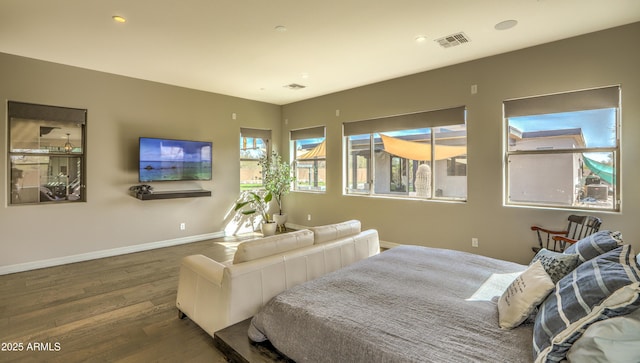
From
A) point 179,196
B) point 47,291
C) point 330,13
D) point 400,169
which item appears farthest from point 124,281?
point 400,169

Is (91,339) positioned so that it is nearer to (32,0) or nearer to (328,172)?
(32,0)

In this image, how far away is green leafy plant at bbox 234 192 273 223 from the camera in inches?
257

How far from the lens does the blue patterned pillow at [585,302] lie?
1143 millimetres

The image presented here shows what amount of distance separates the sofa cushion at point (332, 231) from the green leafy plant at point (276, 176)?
3605 mm

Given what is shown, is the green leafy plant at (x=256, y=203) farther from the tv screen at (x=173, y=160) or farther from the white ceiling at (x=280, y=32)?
the white ceiling at (x=280, y=32)

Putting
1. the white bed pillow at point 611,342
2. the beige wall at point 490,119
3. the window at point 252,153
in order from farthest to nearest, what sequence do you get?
the window at point 252,153, the beige wall at point 490,119, the white bed pillow at point 611,342

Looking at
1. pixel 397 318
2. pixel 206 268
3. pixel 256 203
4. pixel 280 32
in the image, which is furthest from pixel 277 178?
pixel 397 318

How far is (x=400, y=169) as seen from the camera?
17.8ft

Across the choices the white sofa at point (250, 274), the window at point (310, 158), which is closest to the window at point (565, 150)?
the white sofa at point (250, 274)

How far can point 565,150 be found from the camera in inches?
149

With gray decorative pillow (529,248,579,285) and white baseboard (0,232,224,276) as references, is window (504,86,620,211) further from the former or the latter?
white baseboard (0,232,224,276)

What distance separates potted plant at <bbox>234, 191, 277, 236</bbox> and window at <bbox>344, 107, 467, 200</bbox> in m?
1.80

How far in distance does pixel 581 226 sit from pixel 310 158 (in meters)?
4.84

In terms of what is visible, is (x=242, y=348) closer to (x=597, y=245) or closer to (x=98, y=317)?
(x=98, y=317)
